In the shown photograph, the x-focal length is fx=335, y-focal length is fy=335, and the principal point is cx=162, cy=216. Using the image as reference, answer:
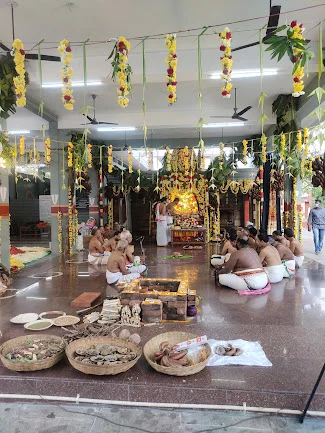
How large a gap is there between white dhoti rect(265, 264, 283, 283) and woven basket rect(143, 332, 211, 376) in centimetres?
319

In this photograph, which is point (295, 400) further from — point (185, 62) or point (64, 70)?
point (185, 62)

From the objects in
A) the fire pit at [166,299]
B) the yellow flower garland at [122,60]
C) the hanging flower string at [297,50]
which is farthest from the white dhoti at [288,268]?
the yellow flower garland at [122,60]

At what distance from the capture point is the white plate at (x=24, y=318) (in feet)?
13.8

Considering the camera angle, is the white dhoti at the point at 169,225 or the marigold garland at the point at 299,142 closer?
the marigold garland at the point at 299,142

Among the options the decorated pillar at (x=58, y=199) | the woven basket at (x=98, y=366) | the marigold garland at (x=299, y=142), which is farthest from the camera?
the decorated pillar at (x=58, y=199)

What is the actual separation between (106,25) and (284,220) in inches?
267

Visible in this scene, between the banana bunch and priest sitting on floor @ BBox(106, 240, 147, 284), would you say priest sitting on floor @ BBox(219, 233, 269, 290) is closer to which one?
priest sitting on floor @ BBox(106, 240, 147, 284)

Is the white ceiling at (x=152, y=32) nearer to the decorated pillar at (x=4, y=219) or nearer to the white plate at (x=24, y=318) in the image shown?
the decorated pillar at (x=4, y=219)

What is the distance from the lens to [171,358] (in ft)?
9.98

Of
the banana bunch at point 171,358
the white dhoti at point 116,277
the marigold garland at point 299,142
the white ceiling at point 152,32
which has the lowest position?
the banana bunch at point 171,358

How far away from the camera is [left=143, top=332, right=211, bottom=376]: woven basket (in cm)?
289

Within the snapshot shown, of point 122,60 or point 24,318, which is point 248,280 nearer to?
point 24,318

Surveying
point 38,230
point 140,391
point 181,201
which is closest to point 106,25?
point 140,391

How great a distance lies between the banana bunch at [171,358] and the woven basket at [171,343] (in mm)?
65
